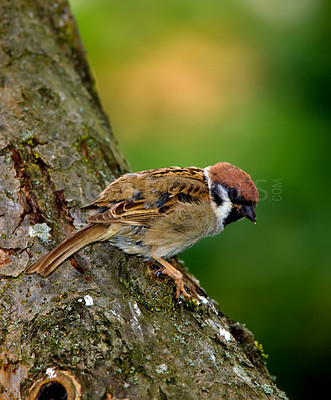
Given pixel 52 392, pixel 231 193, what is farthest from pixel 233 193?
pixel 52 392

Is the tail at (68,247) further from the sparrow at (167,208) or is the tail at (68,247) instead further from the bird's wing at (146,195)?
the bird's wing at (146,195)

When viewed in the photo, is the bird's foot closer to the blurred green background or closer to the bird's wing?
the bird's wing

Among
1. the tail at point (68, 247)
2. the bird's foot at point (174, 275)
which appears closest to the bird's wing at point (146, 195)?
the tail at point (68, 247)

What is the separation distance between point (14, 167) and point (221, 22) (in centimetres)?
455

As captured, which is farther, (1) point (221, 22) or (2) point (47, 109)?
(1) point (221, 22)

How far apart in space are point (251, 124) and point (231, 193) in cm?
240

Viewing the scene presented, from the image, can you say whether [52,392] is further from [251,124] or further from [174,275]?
[251,124]

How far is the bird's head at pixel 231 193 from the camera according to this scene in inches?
135

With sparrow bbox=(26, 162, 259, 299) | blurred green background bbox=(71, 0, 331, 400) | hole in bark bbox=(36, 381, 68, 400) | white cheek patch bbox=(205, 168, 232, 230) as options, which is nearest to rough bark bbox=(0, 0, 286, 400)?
hole in bark bbox=(36, 381, 68, 400)

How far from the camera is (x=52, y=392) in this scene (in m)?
2.14

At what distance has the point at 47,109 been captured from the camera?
3.55 meters

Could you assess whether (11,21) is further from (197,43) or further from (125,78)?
(197,43)

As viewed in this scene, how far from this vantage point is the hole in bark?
2135 mm

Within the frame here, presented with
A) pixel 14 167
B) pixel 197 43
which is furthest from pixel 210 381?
pixel 197 43
